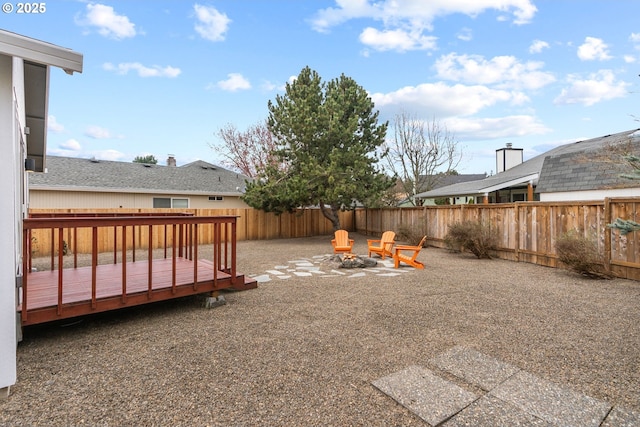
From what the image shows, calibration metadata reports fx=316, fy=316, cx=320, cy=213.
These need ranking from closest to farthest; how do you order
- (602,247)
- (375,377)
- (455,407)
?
(455,407)
(375,377)
(602,247)

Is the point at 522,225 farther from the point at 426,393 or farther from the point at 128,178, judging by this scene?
the point at 128,178

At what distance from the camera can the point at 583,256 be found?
6441 millimetres

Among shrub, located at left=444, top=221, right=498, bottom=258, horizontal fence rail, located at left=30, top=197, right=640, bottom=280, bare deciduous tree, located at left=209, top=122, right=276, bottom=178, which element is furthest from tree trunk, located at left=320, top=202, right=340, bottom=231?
bare deciduous tree, located at left=209, top=122, right=276, bottom=178

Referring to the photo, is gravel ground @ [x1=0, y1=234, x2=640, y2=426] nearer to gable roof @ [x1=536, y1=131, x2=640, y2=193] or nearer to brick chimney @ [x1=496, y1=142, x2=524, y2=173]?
gable roof @ [x1=536, y1=131, x2=640, y2=193]

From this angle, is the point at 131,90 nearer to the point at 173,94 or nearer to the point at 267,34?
the point at 173,94

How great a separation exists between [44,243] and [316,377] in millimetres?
11953

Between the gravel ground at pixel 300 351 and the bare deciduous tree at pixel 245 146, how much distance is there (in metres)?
20.2

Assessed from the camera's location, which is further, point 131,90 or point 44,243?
point 131,90

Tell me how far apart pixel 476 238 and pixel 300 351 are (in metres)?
7.49

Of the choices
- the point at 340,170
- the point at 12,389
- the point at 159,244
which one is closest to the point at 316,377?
the point at 12,389

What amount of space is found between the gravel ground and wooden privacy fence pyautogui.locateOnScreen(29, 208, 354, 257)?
7323 mm

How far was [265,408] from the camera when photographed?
7.55 ft

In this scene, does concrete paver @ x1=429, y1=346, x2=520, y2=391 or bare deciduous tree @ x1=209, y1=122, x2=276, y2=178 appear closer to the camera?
concrete paver @ x1=429, y1=346, x2=520, y2=391

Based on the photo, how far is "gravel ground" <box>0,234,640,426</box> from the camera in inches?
90.2
